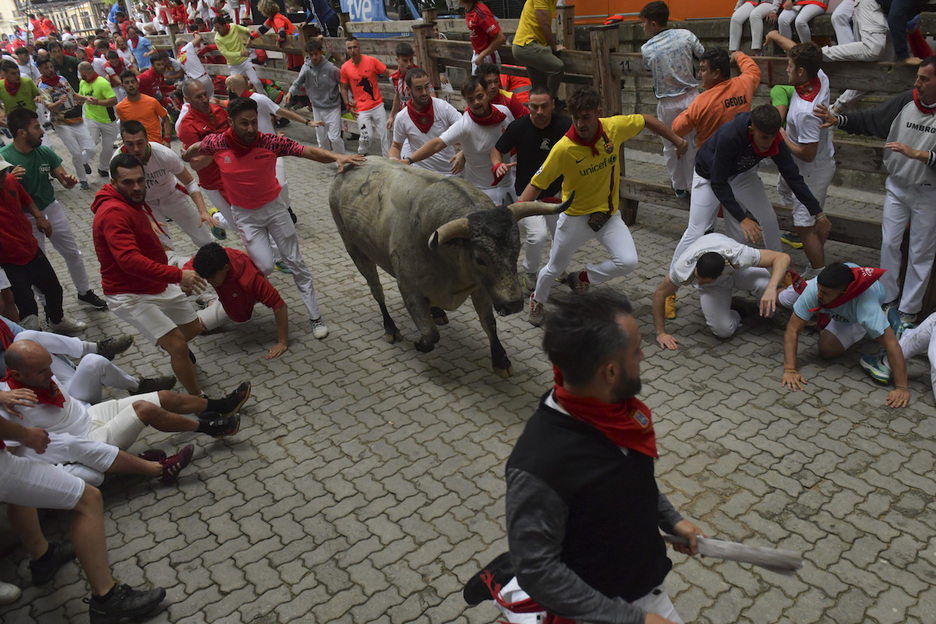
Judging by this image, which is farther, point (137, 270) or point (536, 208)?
point (137, 270)

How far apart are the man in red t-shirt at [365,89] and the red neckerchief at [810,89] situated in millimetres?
6487

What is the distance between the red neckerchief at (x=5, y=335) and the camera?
5.00 metres

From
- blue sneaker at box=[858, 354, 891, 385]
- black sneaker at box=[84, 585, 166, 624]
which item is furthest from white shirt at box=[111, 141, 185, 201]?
blue sneaker at box=[858, 354, 891, 385]

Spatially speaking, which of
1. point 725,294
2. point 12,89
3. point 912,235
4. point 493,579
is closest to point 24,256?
point 12,89

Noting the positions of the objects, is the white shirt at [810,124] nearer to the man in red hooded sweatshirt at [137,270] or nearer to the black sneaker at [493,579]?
the black sneaker at [493,579]

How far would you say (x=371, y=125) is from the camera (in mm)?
11281

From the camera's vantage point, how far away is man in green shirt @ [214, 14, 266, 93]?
14.4 m

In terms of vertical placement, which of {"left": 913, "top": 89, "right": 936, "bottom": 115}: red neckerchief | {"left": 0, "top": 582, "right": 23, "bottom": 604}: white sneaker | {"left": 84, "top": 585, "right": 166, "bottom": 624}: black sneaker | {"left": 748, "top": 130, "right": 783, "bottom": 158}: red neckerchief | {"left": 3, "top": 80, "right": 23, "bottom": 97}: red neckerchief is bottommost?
{"left": 0, "top": 582, "right": 23, "bottom": 604}: white sneaker

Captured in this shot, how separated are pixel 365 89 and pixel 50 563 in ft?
28.5

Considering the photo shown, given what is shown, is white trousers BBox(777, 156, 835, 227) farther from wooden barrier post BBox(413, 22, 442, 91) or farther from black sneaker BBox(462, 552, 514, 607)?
wooden barrier post BBox(413, 22, 442, 91)

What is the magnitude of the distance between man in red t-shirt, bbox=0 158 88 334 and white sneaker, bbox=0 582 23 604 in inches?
132

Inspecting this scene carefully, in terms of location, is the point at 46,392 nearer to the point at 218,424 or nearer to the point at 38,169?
the point at 218,424

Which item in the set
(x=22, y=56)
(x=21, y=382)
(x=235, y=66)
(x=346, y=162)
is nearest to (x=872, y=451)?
(x=346, y=162)

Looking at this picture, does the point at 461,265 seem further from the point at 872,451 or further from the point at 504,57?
the point at 504,57
